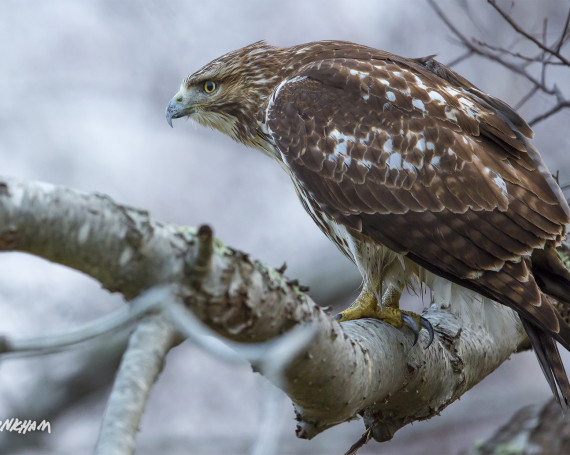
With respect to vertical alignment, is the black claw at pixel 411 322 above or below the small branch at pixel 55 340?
below

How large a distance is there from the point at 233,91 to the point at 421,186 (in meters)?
1.60

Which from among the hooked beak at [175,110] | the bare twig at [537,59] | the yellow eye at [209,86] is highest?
the bare twig at [537,59]

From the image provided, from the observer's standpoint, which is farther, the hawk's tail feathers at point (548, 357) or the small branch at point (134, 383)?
the hawk's tail feathers at point (548, 357)

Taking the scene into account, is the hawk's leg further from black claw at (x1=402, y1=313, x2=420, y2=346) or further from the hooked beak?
the hooked beak

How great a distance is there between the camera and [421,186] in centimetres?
397

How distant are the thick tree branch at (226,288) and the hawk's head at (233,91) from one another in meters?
1.80

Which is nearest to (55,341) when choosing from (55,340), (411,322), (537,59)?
(55,340)

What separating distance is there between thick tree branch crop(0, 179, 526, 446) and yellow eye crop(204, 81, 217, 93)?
2166 millimetres

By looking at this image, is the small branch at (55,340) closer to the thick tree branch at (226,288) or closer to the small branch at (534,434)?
the thick tree branch at (226,288)

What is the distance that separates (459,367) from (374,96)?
59.1 inches

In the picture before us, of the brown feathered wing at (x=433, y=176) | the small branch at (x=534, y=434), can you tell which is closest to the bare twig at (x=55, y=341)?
the brown feathered wing at (x=433, y=176)

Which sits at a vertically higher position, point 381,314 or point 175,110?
point 175,110

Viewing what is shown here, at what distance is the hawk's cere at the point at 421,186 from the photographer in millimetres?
3738

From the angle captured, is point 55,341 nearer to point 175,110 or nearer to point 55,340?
point 55,340
